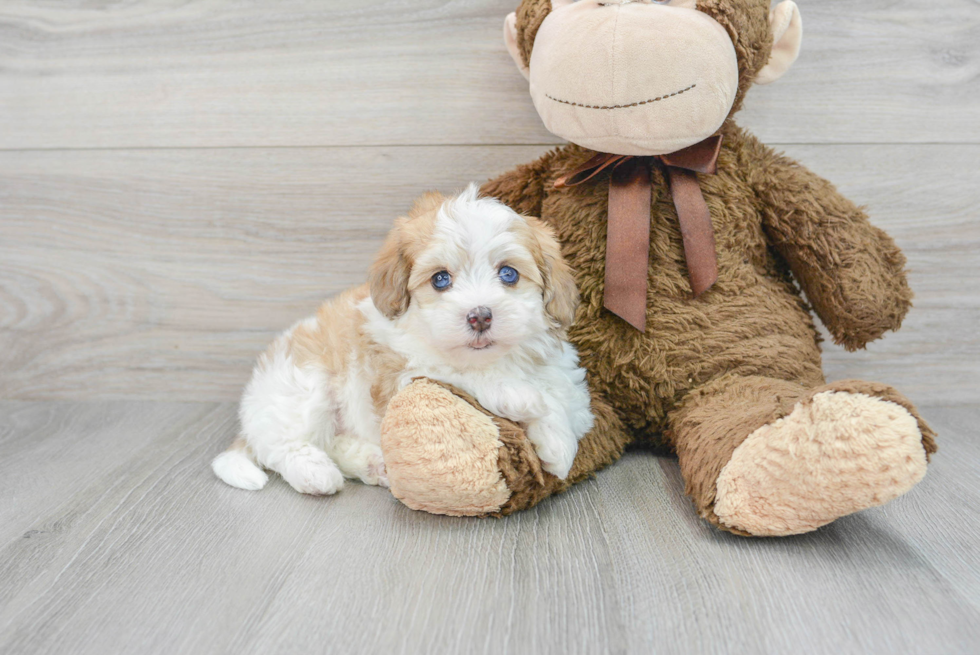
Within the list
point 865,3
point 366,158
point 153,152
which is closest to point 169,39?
point 153,152

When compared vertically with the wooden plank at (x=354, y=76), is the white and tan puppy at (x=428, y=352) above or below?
below

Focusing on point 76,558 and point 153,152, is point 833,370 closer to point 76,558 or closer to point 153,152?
point 76,558

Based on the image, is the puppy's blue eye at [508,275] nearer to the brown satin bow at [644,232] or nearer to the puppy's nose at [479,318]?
the puppy's nose at [479,318]

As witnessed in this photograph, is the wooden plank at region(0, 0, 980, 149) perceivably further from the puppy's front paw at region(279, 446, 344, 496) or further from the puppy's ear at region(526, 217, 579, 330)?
the puppy's front paw at region(279, 446, 344, 496)

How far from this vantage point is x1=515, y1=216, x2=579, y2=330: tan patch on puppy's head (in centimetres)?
129

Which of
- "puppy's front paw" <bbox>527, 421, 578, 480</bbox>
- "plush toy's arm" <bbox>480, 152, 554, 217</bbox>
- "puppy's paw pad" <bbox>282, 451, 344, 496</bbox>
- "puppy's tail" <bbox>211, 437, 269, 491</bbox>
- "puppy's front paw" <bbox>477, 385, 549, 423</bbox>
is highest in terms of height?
"plush toy's arm" <bbox>480, 152, 554, 217</bbox>

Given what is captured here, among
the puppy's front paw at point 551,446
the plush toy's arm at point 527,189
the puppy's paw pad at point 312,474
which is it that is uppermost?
the plush toy's arm at point 527,189

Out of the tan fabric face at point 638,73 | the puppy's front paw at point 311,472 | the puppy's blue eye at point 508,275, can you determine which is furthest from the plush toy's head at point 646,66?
the puppy's front paw at point 311,472

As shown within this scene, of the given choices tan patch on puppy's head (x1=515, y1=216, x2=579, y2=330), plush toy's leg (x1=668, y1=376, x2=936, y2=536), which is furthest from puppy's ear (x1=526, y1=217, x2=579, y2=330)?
plush toy's leg (x1=668, y1=376, x2=936, y2=536)

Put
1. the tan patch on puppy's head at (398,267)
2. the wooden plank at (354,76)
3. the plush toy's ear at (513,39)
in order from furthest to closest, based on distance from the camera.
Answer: the wooden plank at (354,76) → the plush toy's ear at (513,39) → the tan patch on puppy's head at (398,267)

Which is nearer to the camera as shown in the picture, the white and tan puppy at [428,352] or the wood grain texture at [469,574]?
the wood grain texture at [469,574]

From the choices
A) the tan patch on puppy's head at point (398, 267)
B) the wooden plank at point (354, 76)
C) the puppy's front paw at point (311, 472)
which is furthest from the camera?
the wooden plank at point (354, 76)

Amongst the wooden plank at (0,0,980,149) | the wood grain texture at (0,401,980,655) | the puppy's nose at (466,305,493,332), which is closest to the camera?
the wood grain texture at (0,401,980,655)

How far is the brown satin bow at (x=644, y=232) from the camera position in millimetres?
1399
